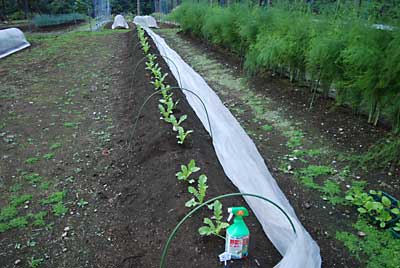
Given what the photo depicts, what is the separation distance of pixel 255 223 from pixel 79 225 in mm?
1438

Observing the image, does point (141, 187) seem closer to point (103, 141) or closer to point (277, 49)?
point (103, 141)

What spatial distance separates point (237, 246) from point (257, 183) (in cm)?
92

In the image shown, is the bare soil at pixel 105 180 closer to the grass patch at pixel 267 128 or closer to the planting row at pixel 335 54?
the grass patch at pixel 267 128

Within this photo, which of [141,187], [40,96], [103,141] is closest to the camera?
[141,187]

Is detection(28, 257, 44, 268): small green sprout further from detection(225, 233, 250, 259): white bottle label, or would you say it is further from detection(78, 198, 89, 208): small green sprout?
detection(225, 233, 250, 259): white bottle label

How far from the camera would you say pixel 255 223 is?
89.0 inches

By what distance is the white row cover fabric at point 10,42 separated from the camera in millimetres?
9039

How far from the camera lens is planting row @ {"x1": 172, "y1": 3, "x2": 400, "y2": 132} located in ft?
11.6

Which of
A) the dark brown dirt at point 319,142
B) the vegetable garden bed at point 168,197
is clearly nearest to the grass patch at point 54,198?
the vegetable garden bed at point 168,197

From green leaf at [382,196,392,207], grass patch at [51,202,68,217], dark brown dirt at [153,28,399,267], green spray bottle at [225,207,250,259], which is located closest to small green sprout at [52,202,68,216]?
grass patch at [51,202,68,217]

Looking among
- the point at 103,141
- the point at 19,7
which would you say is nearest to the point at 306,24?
the point at 103,141

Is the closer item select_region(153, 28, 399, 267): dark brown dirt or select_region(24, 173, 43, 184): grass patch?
select_region(153, 28, 399, 267): dark brown dirt

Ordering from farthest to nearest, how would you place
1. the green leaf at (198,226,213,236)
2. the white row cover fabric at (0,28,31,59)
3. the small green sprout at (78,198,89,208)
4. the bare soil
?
1. the white row cover fabric at (0,28,31,59)
2. the small green sprout at (78,198,89,208)
3. the bare soil
4. the green leaf at (198,226,213,236)

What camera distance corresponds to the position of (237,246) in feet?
5.90
